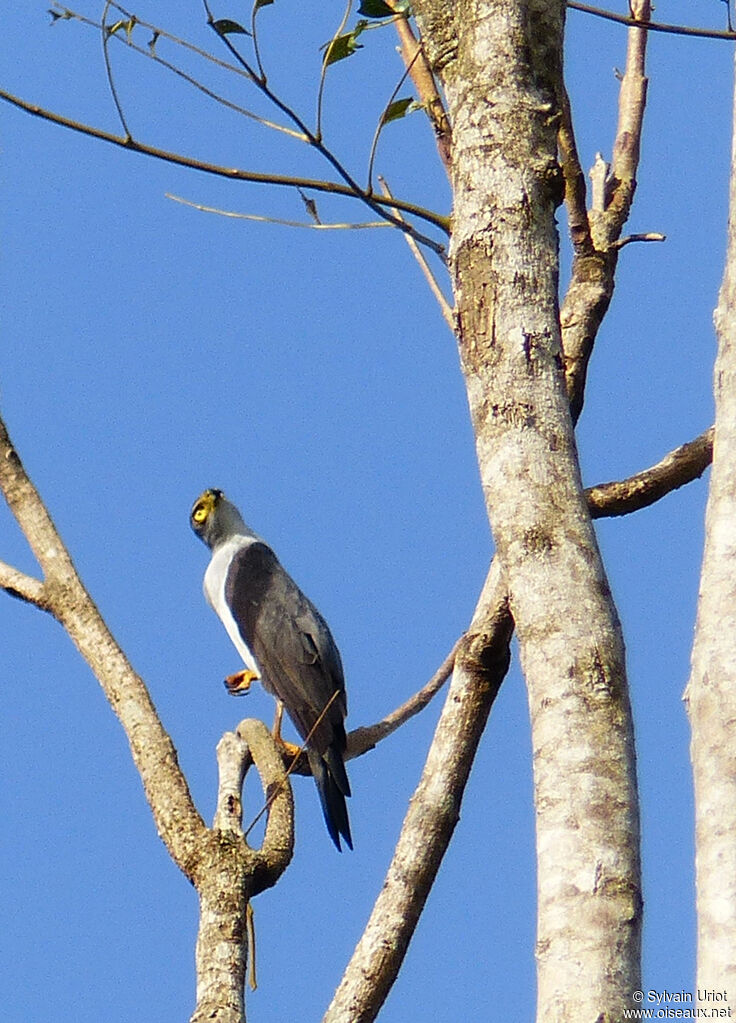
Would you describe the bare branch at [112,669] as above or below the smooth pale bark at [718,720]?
above

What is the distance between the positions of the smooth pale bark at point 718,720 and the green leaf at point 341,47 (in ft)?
5.68

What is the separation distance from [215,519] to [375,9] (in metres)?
5.02

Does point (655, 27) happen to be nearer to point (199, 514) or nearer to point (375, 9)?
point (375, 9)

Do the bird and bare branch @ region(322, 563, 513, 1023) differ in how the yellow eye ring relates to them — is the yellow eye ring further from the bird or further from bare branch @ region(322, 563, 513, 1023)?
bare branch @ region(322, 563, 513, 1023)

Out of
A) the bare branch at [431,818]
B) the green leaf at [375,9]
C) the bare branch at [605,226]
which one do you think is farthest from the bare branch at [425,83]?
the bare branch at [431,818]

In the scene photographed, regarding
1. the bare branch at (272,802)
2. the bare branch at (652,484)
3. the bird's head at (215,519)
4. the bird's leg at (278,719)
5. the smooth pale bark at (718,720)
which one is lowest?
the smooth pale bark at (718,720)

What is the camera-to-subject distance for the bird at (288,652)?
19.3 ft

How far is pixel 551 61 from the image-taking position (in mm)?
3031

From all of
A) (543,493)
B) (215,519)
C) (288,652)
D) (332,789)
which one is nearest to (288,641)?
(288,652)

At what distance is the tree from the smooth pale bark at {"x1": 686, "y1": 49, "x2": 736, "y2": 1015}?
6 centimetres

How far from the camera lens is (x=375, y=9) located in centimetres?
367

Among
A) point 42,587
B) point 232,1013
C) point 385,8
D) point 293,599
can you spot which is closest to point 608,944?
point 232,1013

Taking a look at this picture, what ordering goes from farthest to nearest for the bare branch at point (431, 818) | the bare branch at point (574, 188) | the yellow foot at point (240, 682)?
the yellow foot at point (240, 682) → the bare branch at point (574, 188) → the bare branch at point (431, 818)

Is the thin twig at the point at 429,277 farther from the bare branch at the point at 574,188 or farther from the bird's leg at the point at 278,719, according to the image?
the bird's leg at the point at 278,719
